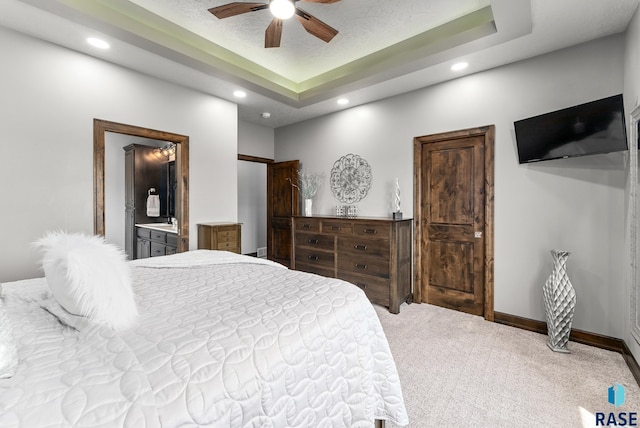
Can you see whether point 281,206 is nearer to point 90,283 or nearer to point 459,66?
point 459,66

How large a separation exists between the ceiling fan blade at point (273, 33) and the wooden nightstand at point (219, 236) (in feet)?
7.23

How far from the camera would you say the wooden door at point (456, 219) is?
311 centimetres

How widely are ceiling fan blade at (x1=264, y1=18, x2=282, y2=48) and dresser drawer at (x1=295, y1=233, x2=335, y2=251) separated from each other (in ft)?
7.82

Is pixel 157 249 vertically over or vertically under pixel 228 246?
under

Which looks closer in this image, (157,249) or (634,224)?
(634,224)

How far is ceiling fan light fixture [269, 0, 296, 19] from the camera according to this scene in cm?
201

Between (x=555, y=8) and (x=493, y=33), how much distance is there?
417mm

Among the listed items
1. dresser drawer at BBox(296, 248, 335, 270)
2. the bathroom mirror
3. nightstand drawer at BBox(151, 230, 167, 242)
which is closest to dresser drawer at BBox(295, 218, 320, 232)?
dresser drawer at BBox(296, 248, 335, 270)

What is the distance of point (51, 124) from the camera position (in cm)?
260

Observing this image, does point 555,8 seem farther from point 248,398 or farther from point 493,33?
point 248,398

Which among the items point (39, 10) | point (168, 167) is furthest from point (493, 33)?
point (168, 167)

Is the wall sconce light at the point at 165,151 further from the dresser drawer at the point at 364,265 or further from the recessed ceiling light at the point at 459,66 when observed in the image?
the recessed ceiling light at the point at 459,66

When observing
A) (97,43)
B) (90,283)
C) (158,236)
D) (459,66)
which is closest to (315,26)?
(459,66)

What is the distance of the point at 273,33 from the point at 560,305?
341 centimetres
